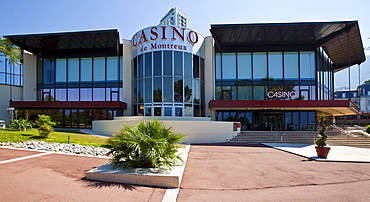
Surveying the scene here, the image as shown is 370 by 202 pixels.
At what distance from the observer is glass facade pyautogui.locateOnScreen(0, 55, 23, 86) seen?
2814 cm

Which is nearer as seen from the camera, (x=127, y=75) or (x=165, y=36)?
(x=165, y=36)

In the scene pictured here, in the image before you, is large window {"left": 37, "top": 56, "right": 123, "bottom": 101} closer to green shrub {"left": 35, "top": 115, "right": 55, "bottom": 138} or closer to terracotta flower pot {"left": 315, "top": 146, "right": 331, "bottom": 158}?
green shrub {"left": 35, "top": 115, "right": 55, "bottom": 138}

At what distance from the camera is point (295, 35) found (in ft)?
84.7

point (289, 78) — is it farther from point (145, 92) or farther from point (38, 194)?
point (38, 194)

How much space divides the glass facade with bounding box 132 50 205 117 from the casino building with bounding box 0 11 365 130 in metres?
0.11

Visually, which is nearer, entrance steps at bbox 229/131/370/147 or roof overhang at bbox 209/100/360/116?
entrance steps at bbox 229/131/370/147

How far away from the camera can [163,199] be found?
528cm

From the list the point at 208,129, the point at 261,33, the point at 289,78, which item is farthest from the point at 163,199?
the point at 289,78

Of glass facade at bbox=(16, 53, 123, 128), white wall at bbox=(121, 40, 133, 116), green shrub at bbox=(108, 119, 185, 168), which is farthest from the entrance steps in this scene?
glass facade at bbox=(16, 53, 123, 128)

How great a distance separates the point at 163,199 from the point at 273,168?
556 centimetres

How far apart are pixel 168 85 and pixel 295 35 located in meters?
15.6

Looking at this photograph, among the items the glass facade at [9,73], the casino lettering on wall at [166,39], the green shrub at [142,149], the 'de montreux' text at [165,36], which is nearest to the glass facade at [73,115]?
the glass facade at [9,73]

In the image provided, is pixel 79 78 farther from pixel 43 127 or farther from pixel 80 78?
pixel 43 127

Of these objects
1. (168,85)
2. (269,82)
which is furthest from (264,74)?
(168,85)
